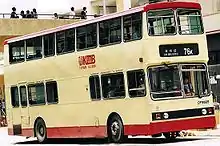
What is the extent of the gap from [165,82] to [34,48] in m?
7.56

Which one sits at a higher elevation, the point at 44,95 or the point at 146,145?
the point at 44,95

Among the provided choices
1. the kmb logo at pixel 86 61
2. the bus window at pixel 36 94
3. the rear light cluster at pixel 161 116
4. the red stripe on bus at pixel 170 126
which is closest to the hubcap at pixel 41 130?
the bus window at pixel 36 94

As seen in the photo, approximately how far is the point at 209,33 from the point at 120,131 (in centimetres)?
1711

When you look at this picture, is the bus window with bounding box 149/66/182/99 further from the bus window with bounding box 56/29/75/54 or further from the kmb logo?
the bus window with bounding box 56/29/75/54

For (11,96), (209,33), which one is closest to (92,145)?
(11,96)

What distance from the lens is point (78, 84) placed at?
22.6 metres

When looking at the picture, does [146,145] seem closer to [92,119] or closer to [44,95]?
[92,119]

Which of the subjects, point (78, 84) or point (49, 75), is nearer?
point (78, 84)

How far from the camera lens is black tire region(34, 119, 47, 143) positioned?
25.1 m

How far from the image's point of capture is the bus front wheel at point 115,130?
20498mm

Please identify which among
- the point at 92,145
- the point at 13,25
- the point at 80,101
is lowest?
the point at 92,145

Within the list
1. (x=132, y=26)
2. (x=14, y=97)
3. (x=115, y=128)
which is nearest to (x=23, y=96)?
(x=14, y=97)

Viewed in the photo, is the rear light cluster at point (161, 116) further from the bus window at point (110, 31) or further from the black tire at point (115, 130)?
the bus window at point (110, 31)

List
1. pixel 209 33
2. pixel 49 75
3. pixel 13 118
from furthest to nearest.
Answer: pixel 209 33 → pixel 13 118 → pixel 49 75
